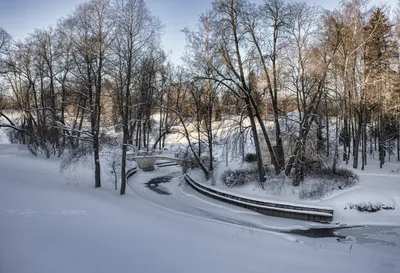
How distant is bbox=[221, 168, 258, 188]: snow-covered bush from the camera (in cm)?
1599

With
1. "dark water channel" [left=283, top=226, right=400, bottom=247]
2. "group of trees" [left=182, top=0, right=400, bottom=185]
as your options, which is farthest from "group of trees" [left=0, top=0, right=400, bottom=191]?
"dark water channel" [left=283, top=226, right=400, bottom=247]

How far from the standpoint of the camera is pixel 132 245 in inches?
264

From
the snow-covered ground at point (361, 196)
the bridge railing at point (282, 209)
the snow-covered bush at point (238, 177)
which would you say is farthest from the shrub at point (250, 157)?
the bridge railing at point (282, 209)

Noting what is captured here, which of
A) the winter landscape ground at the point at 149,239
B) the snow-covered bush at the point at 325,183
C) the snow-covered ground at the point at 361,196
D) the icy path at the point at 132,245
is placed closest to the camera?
the icy path at the point at 132,245

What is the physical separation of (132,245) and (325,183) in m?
11.2

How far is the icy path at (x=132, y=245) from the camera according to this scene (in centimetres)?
557

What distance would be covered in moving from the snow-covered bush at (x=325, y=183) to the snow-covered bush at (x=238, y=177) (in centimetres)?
300

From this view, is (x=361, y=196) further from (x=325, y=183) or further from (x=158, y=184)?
(x=158, y=184)

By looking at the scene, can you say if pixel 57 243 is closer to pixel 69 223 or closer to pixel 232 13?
pixel 69 223

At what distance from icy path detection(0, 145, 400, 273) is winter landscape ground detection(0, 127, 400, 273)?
0.07 feet

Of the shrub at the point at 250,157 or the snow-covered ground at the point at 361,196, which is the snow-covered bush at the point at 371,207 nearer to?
the snow-covered ground at the point at 361,196

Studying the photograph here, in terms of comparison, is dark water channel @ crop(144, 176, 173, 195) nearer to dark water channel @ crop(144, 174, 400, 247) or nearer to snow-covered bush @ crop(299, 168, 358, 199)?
dark water channel @ crop(144, 174, 400, 247)

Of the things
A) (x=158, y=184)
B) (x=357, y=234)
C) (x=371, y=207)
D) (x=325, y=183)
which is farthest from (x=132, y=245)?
(x=158, y=184)

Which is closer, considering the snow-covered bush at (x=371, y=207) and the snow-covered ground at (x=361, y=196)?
the snow-covered ground at (x=361, y=196)
